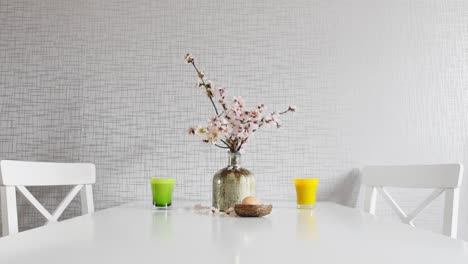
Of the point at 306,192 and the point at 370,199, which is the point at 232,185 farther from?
the point at 370,199

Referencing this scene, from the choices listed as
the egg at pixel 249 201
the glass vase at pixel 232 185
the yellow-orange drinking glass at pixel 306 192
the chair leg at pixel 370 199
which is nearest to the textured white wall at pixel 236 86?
the chair leg at pixel 370 199

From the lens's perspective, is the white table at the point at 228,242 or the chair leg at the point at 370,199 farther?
the chair leg at the point at 370,199

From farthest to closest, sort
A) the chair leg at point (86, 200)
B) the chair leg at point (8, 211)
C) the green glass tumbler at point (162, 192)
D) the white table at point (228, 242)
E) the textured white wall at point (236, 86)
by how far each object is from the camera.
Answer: the textured white wall at point (236, 86) → the chair leg at point (86, 200) → the green glass tumbler at point (162, 192) → the chair leg at point (8, 211) → the white table at point (228, 242)

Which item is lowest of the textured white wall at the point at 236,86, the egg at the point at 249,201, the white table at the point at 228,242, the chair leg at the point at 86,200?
the chair leg at the point at 86,200

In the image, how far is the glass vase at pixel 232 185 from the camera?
4.56 feet

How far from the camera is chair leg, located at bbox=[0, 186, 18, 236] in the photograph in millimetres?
1224

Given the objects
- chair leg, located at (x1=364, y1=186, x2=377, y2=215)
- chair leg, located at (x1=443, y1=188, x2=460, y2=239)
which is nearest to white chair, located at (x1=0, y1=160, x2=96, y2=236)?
chair leg, located at (x1=364, y1=186, x2=377, y2=215)

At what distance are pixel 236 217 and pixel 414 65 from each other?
1091 millimetres

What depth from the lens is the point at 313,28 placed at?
197cm

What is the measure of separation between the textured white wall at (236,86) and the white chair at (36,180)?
117mm

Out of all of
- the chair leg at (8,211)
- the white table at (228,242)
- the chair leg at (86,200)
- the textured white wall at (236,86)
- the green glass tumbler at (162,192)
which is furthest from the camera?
the textured white wall at (236,86)

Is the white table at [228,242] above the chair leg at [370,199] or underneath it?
above

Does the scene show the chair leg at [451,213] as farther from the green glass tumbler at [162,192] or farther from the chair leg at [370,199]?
the green glass tumbler at [162,192]

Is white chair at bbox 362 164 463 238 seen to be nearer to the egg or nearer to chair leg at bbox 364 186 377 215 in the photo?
chair leg at bbox 364 186 377 215
